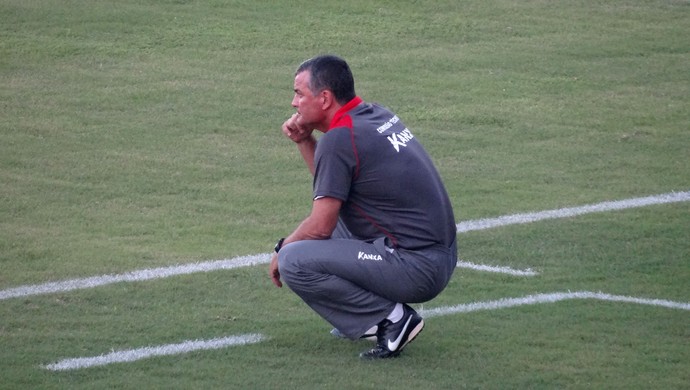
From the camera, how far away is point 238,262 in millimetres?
7504

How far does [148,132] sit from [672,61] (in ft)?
19.7

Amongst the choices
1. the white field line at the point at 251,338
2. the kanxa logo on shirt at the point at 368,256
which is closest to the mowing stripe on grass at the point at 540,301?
the white field line at the point at 251,338

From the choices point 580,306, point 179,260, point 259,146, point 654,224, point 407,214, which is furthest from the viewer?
point 259,146

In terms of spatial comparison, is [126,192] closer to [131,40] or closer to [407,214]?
[407,214]

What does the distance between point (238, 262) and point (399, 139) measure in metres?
2.02

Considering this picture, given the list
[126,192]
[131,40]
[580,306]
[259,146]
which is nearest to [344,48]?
[131,40]

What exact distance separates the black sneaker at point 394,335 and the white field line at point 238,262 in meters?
1.77

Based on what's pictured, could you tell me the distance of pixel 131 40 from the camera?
1315cm

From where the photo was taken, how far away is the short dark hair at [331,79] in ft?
19.1

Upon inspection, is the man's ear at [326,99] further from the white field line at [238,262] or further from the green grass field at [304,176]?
the white field line at [238,262]

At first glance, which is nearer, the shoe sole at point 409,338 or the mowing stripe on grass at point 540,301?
the shoe sole at point 409,338

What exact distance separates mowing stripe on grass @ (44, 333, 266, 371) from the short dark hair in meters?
1.31

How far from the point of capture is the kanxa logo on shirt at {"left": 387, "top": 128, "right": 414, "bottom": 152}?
580 cm

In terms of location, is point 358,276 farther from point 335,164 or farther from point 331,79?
point 331,79
